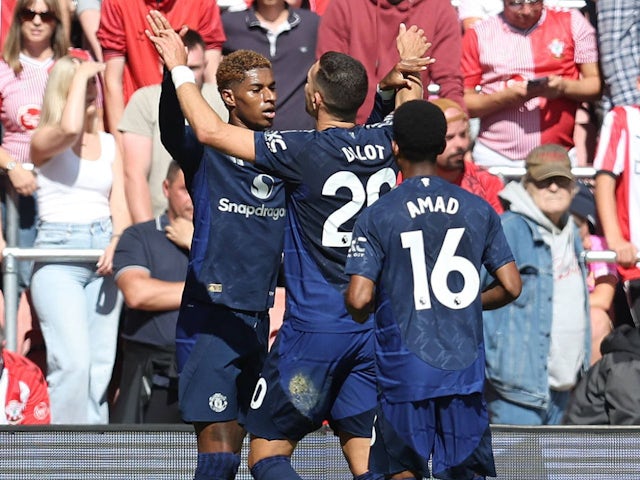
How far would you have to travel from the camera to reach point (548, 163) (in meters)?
8.05

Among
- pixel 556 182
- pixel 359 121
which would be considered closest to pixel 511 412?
pixel 556 182

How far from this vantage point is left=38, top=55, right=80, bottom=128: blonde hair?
324 inches

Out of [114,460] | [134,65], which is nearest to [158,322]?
[114,460]

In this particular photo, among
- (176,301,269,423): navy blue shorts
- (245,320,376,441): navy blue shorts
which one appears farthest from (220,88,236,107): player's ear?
(245,320,376,441): navy blue shorts

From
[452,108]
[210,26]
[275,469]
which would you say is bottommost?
[275,469]

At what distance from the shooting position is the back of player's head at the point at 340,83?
5738mm

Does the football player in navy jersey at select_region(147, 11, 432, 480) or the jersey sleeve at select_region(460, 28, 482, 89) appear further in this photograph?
the jersey sleeve at select_region(460, 28, 482, 89)

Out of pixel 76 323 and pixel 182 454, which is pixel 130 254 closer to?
pixel 76 323

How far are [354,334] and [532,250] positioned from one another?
2.45m

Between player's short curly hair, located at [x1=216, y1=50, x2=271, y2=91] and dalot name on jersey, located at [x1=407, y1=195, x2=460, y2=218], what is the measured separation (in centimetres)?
132

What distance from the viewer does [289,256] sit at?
19.0 ft

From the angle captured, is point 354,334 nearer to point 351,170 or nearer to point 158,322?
point 351,170

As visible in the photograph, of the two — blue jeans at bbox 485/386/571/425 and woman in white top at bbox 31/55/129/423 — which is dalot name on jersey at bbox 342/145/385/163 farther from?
woman in white top at bbox 31/55/129/423

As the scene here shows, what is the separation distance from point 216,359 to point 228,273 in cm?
38
